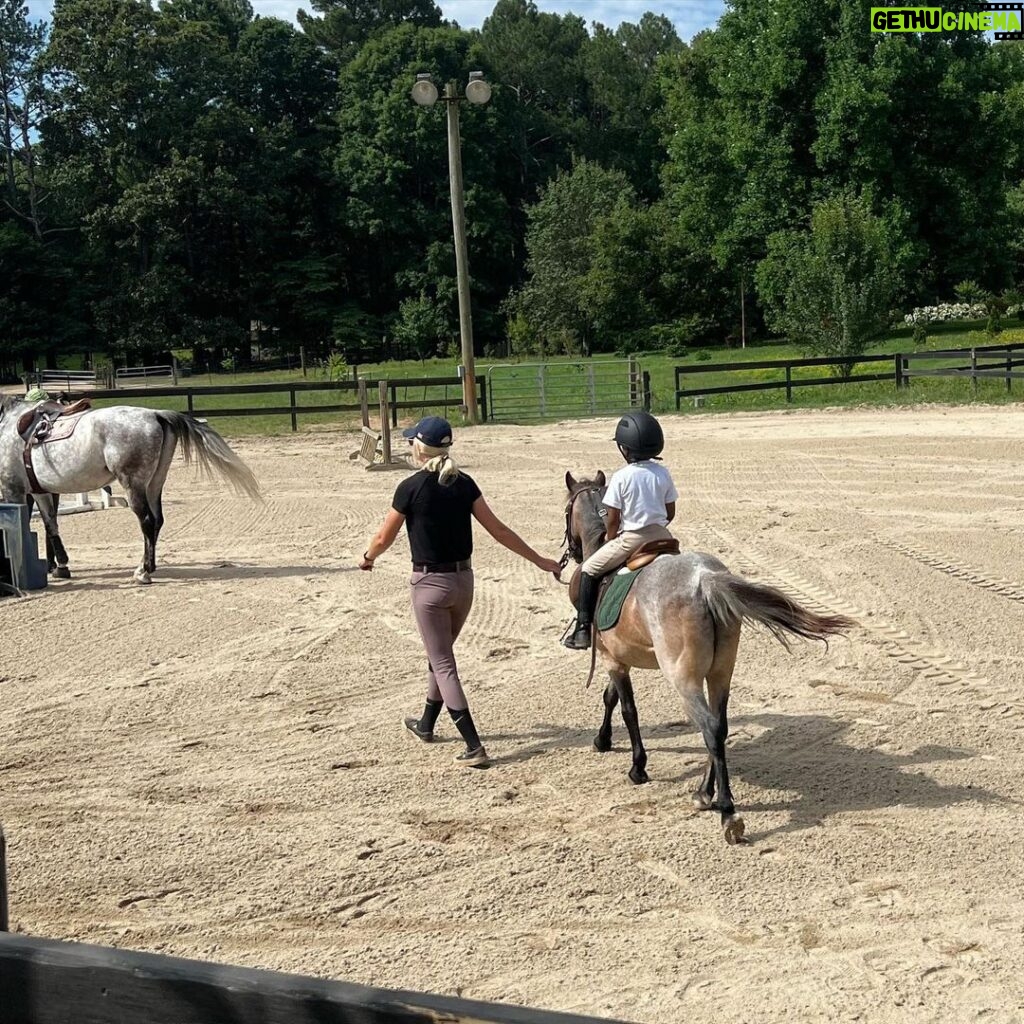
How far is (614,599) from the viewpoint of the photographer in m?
6.33

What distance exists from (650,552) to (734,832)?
149 cm

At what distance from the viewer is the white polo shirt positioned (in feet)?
20.7

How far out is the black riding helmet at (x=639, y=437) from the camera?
6344mm

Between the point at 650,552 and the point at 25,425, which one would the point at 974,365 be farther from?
the point at 650,552

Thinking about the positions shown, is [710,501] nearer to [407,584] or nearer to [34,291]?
[407,584]

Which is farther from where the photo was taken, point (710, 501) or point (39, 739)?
point (710, 501)

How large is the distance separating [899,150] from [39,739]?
4798 centimetres

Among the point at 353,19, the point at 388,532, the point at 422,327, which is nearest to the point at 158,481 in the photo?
the point at 388,532

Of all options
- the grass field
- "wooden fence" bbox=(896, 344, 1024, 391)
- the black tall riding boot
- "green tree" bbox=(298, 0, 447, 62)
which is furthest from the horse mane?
"green tree" bbox=(298, 0, 447, 62)

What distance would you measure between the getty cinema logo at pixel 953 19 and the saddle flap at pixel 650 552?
43628 millimetres

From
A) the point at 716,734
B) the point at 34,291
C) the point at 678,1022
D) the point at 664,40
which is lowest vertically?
the point at 678,1022

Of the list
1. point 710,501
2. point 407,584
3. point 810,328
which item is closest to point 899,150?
point 810,328

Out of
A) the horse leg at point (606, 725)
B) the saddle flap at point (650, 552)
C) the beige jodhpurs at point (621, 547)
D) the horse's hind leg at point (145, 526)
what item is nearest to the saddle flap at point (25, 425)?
the horse's hind leg at point (145, 526)

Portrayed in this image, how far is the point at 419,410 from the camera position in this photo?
2861 cm
